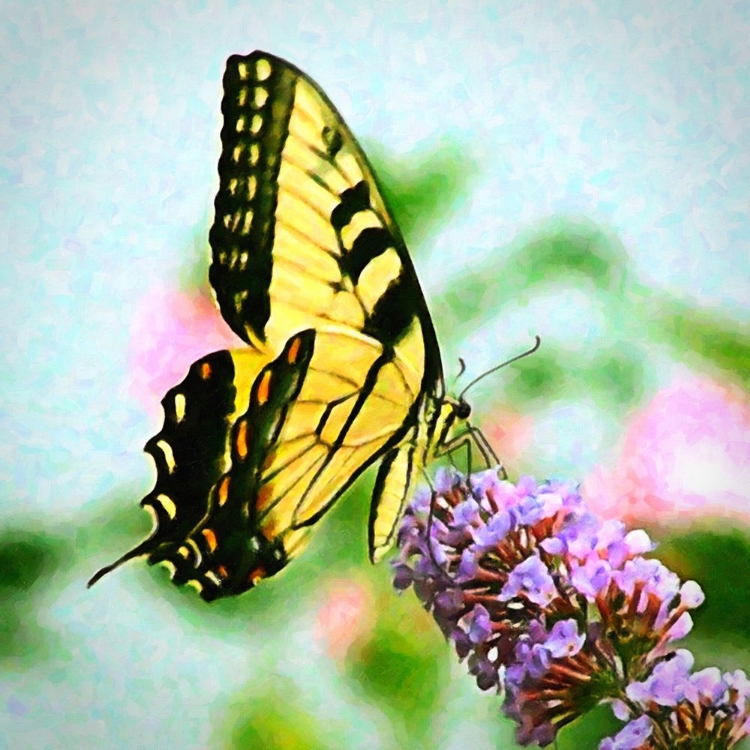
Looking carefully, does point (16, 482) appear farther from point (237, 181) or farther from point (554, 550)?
point (554, 550)

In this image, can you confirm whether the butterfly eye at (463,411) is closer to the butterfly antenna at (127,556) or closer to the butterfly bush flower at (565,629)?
the butterfly bush flower at (565,629)

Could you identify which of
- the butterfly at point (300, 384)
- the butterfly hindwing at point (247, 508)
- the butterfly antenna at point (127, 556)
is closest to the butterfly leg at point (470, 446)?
the butterfly at point (300, 384)

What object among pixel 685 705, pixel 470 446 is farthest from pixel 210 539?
pixel 685 705

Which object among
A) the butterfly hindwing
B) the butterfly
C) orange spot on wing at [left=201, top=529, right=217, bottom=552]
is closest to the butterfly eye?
the butterfly

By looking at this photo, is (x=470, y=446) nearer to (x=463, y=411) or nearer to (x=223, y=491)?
(x=463, y=411)

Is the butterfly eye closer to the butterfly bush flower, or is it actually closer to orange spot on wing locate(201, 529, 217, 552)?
the butterfly bush flower

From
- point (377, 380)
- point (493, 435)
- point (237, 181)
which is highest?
point (237, 181)

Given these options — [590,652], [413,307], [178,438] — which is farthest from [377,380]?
[590,652]
